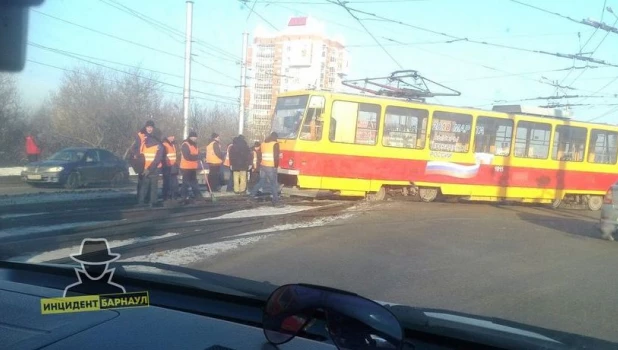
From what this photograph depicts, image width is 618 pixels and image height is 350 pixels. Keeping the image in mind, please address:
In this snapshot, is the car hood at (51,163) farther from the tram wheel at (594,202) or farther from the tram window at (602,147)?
the tram wheel at (594,202)

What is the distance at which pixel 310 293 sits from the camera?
268cm

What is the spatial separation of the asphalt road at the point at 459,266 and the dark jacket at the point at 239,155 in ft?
18.8

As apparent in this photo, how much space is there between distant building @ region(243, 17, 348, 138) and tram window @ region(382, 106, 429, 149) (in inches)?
152

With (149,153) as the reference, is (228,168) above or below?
below

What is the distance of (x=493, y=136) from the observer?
17859 mm

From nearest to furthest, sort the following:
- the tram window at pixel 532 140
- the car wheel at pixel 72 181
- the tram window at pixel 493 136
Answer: the car wheel at pixel 72 181, the tram window at pixel 493 136, the tram window at pixel 532 140

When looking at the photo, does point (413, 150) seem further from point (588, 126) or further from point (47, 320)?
point (47, 320)

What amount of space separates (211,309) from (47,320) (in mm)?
857

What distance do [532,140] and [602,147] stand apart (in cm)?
345

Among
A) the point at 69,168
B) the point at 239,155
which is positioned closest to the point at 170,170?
the point at 69,168

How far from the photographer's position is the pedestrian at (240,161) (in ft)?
55.8

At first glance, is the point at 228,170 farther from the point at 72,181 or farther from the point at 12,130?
the point at 12,130

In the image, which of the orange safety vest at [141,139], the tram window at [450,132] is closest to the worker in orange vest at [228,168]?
the orange safety vest at [141,139]

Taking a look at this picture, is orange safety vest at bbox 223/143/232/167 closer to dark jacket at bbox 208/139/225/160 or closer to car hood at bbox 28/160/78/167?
dark jacket at bbox 208/139/225/160
